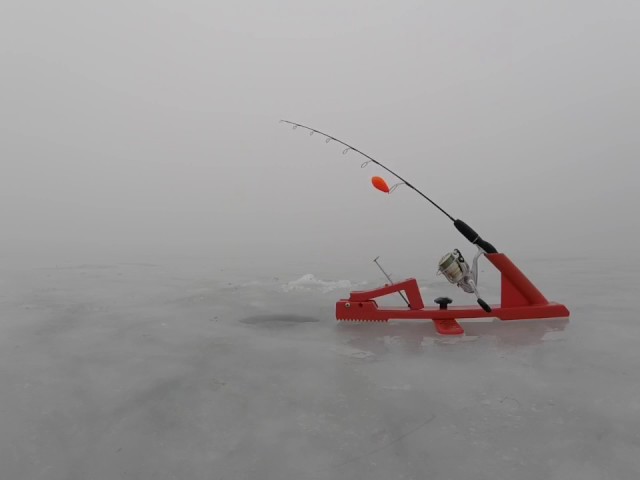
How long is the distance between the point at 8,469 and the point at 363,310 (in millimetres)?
4236

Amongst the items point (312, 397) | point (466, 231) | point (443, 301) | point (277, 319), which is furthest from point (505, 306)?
point (312, 397)

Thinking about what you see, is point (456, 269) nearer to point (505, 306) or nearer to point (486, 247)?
point (486, 247)

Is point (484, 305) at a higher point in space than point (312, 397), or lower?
higher

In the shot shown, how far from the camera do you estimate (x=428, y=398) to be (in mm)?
3412

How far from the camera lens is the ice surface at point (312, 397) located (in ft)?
8.46

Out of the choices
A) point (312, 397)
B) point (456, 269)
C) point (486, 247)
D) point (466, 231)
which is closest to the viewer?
point (312, 397)

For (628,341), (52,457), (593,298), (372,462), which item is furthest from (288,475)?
(593,298)

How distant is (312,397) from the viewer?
3.50 metres

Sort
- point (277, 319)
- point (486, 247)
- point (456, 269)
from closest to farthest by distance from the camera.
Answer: point (456, 269) < point (486, 247) < point (277, 319)

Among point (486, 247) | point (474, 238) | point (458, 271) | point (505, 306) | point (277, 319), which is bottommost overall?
point (277, 319)

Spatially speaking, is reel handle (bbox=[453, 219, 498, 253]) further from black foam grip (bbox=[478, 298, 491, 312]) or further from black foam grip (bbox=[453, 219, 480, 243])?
black foam grip (bbox=[478, 298, 491, 312])

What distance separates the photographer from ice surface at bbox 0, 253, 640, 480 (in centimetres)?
258

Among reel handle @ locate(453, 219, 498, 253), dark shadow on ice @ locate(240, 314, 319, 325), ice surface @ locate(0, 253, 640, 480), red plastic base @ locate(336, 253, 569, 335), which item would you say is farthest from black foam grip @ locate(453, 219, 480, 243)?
dark shadow on ice @ locate(240, 314, 319, 325)

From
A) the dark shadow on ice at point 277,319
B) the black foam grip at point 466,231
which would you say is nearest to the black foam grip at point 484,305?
the black foam grip at point 466,231
